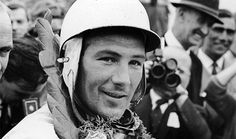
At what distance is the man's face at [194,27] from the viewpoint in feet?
20.6

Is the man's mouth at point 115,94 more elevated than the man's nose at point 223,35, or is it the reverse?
the man's mouth at point 115,94

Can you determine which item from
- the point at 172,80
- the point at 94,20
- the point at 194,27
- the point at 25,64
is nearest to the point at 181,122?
the point at 172,80

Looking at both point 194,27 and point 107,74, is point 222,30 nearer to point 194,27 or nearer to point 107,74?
point 194,27

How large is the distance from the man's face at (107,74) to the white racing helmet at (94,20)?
66mm

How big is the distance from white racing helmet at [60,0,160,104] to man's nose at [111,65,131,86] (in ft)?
0.77

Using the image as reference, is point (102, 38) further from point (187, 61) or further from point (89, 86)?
point (187, 61)

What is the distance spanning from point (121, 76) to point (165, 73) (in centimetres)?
299

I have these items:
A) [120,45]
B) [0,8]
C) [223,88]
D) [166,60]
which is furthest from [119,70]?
[223,88]

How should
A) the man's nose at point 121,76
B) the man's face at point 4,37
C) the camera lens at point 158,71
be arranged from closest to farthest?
the man's nose at point 121,76
the man's face at point 4,37
the camera lens at point 158,71

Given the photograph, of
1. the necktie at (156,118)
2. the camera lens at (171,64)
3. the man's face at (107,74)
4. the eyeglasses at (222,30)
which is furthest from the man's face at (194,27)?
the man's face at (107,74)

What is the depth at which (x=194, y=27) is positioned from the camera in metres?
6.32

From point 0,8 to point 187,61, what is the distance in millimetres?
3404

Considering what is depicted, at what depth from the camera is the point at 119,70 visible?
114 inches

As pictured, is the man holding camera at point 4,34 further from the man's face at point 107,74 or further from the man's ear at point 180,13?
the man's ear at point 180,13
